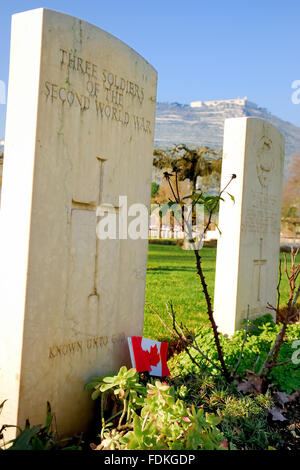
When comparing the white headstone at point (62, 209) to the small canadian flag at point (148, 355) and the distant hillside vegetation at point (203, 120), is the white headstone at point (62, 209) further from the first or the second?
the distant hillside vegetation at point (203, 120)

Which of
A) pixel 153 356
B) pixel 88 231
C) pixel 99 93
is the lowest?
pixel 153 356

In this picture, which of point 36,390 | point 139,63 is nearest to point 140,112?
point 139,63

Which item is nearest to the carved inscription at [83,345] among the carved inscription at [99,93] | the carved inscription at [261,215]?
the carved inscription at [99,93]

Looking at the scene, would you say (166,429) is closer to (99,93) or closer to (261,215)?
(99,93)

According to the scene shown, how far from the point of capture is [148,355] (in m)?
3.56

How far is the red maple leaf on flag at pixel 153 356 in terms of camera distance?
3568mm

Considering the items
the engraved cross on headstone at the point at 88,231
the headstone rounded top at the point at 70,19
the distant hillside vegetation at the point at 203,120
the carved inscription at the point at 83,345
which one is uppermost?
the distant hillside vegetation at the point at 203,120

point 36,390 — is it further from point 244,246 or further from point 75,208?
point 244,246

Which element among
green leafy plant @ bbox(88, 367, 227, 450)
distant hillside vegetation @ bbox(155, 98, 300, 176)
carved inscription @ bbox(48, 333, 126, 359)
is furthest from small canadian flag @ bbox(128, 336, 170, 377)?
distant hillside vegetation @ bbox(155, 98, 300, 176)

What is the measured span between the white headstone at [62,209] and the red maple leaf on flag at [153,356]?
0.76ft

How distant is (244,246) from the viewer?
538 centimetres

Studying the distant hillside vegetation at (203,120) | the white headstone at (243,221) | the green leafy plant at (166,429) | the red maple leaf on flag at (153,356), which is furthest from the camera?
Result: the distant hillside vegetation at (203,120)

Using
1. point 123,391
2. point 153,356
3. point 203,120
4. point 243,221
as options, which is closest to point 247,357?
point 153,356

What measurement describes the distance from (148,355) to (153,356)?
0.08 m
